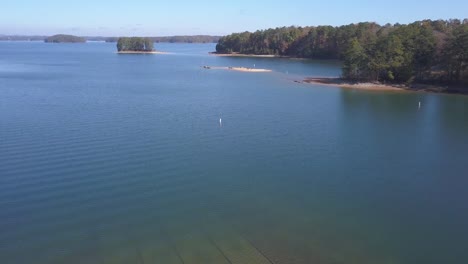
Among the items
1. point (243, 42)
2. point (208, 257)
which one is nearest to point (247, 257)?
point (208, 257)

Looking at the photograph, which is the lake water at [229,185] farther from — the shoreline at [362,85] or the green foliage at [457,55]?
the green foliage at [457,55]

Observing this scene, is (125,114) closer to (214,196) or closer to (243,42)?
(214,196)

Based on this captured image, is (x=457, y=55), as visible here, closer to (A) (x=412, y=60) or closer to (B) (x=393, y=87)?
(A) (x=412, y=60)

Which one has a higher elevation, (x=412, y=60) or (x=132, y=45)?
(x=132, y=45)

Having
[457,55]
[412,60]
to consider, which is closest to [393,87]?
[412,60]

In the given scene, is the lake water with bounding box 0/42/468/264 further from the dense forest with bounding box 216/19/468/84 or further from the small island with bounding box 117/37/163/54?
the small island with bounding box 117/37/163/54

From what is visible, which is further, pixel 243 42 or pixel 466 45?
pixel 243 42

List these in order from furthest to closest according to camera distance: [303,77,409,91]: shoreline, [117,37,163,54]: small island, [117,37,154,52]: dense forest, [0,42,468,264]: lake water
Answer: [117,37,154,52]: dense forest < [117,37,163,54]: small island < [303,77,409,91]: shoreline < [0,42,468,264]: lake water

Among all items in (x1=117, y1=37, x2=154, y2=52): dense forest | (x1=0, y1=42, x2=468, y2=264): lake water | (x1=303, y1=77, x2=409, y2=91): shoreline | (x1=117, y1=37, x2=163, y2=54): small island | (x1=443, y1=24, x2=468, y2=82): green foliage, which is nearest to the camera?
(x1=0, y1=42, x2=468, y2=264): lake water

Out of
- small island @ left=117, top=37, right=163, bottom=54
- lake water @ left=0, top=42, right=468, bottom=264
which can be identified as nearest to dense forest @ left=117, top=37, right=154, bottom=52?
small island @ left=117, top=37, right=163, bottom=54
